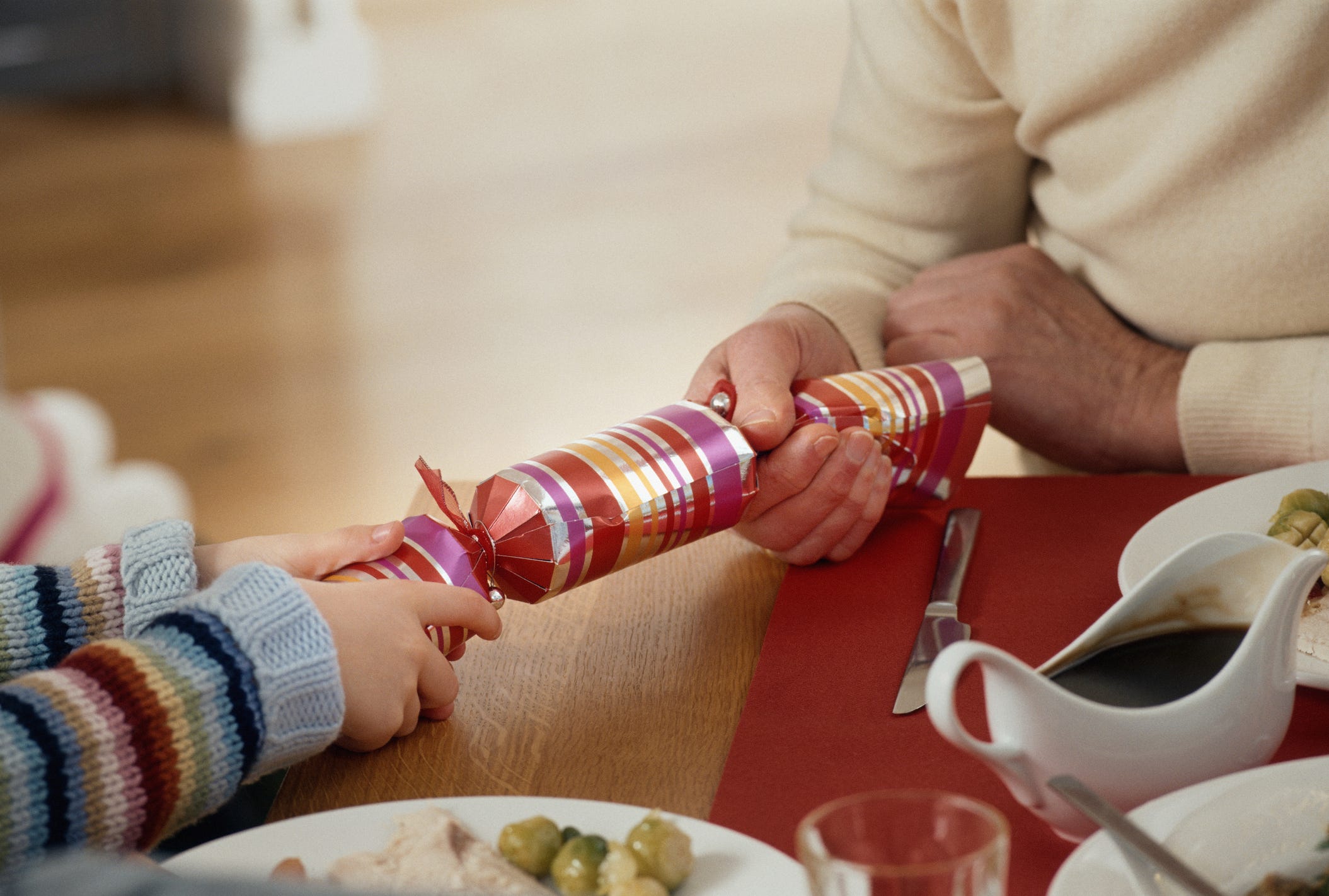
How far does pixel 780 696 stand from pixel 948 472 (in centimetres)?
25

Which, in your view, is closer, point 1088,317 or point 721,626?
point 721,626

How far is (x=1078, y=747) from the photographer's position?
49 cm

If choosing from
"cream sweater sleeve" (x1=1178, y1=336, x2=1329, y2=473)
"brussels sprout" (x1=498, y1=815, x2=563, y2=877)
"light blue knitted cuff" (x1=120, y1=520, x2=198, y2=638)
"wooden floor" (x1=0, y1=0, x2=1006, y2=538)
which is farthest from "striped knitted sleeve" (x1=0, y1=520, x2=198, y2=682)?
"wooden floor" (x1=0, y1=0, x2=1006, y2=538)

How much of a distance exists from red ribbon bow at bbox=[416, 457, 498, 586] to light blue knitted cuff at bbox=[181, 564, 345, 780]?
106 millimetres

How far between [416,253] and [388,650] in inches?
114

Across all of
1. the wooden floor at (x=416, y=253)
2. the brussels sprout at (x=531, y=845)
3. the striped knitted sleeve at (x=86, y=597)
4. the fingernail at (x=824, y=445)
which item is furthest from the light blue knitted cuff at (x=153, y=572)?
the wooden floor at (x=416, y=253)

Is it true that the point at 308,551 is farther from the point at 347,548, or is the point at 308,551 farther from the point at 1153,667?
the point at 1153,667

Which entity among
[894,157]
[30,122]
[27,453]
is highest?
[894,157]

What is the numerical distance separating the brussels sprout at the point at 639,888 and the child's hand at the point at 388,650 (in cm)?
19

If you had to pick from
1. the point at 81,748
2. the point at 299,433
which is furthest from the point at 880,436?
the point at 299,433

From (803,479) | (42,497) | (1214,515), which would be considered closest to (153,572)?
(803,479)

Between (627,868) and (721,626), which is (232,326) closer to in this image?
(721,626)

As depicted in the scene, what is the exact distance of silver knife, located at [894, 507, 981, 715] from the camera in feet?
2.18

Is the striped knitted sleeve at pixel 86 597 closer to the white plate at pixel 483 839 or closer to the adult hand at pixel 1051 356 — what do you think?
the white plate at pixel 483 839
